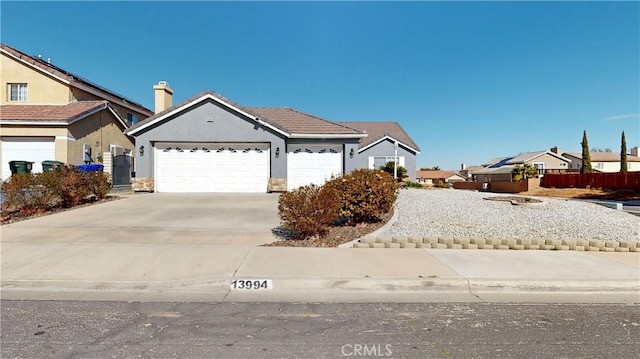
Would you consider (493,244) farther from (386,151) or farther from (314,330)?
(386,151)

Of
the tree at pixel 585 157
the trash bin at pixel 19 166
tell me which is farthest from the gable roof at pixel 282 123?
the tree at pixel 585 157

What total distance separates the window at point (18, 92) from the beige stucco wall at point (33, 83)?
0.18m

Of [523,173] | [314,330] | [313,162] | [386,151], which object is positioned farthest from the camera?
[523,173]

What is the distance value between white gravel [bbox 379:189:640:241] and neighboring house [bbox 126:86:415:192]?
273 inches

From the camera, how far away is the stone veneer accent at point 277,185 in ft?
54.6

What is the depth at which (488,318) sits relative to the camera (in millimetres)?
4160

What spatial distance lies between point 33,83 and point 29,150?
5.43m

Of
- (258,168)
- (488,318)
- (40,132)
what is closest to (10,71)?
(40,132)

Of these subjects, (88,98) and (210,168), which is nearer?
(210,168)

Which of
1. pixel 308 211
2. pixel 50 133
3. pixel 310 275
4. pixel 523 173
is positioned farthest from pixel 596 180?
pixel 50 133

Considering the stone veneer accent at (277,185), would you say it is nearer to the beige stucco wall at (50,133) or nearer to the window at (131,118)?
the beige stucco wall at (50,133)

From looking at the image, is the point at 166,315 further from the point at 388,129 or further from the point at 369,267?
the point at 388,129

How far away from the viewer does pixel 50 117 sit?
17281 mm

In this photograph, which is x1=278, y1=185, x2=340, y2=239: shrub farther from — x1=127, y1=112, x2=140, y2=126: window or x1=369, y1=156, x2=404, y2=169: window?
x1=127, y1=112, x2=140, y2=126: window
